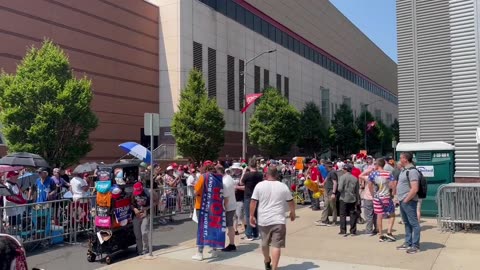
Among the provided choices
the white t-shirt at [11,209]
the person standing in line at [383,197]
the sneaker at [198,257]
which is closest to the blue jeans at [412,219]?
the person standing in line at [383,197]

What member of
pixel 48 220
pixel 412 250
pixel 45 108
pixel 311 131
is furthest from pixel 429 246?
pixel 311 131

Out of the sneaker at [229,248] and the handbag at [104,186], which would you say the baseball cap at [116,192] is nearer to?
the handbag at [104,186]

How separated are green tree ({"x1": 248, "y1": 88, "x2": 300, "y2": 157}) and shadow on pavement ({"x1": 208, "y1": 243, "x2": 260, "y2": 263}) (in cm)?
2719

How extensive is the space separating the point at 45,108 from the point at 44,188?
287 inches

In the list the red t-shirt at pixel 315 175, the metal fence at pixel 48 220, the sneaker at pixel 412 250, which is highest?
the red t-shirt at pixel 315 175

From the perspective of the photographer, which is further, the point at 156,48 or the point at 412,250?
the point at 156,48

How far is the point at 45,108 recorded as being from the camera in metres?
18.5

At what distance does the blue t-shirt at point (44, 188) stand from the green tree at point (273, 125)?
2555 centimetres

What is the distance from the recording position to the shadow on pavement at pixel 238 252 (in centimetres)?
857

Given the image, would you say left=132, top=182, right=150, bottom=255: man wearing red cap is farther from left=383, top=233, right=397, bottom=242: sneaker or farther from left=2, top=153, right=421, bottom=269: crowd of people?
left=383, top=233, right=397, bottom=242: sneaker

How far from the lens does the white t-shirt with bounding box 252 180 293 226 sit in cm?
707

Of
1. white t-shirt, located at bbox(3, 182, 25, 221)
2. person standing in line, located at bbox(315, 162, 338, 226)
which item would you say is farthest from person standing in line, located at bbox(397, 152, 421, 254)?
white t-shirt, located at bbox(3, 182, 25, 221)

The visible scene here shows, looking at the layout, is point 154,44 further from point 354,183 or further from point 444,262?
point 444,262

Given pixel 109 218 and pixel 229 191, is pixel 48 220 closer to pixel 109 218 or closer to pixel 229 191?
pixel 109 218
